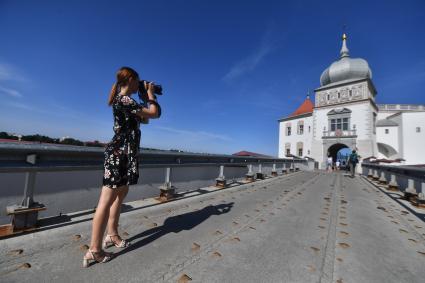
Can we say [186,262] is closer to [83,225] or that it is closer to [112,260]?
[112,260]

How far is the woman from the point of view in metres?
2.08

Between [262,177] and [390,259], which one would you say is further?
[262,177]

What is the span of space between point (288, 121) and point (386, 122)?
1500cm

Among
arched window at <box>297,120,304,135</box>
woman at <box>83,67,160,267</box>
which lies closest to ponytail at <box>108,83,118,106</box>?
woman at <box>83,67,160,267</box>

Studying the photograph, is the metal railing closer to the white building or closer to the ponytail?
the white building

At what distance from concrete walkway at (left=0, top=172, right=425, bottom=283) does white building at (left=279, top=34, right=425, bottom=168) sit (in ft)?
102

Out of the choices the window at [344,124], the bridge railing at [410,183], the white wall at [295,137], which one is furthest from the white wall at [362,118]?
the bridge railing at [410,183]

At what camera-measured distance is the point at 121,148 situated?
87.4 inches

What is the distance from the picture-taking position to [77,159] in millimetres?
2994

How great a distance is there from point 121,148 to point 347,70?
130 feet

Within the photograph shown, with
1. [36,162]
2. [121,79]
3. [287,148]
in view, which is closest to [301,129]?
[287,148]

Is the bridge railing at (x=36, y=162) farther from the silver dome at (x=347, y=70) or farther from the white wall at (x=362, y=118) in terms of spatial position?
the silver dome at (x=347, y=70)

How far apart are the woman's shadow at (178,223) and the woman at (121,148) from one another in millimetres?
175

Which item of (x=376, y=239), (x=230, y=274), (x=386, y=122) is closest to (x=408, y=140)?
(x=386, y=122)
